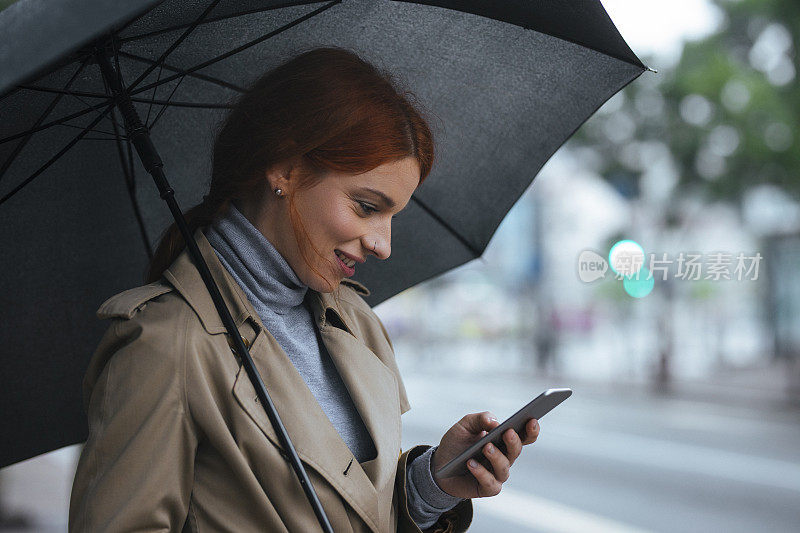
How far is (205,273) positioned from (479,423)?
661 millimetres

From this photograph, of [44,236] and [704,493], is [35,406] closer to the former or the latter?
[44,236]

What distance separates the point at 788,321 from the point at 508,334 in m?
15.8

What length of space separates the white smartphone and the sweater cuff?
53mm

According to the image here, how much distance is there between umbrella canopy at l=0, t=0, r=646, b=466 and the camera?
1800 mm

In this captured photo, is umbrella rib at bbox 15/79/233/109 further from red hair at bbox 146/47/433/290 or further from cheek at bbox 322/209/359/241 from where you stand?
cheek at bbox 322/209/359/241

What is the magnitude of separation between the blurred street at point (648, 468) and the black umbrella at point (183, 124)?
5.82 metres

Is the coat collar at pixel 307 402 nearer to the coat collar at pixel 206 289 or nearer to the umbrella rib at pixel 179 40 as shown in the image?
the coat collar at pixel 206 289

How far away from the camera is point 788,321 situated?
15.1 metres

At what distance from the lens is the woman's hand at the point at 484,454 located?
1.66m

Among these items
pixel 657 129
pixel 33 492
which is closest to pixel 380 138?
pixel 33 492

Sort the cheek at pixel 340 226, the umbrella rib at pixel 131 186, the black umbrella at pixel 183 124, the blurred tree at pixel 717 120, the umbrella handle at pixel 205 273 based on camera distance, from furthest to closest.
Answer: the blurred tree at pixel 717 120, the umbrella rib at pixel 131 186, the black umbrella at pixel 183 124, the cheek at pixel 340 226, the umbrella handle at pixel 205 273

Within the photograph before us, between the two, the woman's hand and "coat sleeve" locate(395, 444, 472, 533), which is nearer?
the woman's hand

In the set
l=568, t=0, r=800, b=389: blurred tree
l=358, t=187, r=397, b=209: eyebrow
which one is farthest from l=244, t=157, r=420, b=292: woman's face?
l=568, t=0, r=800, b=389: blurred tree

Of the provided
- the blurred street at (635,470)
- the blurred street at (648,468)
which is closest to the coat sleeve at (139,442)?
the blurred street at (635,470)
